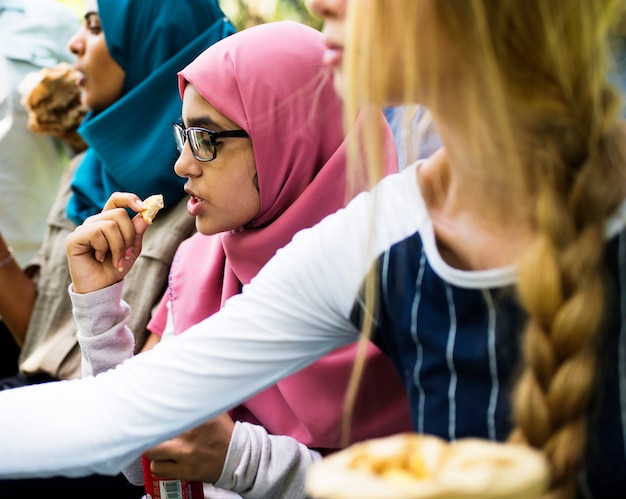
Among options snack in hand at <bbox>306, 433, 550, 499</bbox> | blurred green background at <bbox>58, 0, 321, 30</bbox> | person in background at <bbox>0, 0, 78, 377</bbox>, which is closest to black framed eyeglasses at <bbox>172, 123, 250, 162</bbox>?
snack in hand at <bbox>306, 433, 550, 499</bbox>

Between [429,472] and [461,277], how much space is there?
1.06 ft

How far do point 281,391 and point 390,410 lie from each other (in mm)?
241

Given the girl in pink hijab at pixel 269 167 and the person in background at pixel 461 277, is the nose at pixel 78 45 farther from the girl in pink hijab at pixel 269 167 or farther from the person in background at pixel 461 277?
the person in background at pixel 461 277

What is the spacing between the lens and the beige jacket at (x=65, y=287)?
226cm

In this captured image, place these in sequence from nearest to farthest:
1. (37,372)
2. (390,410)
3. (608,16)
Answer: (608,16) < (390,410) < (37,372)

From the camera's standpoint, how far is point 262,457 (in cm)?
156

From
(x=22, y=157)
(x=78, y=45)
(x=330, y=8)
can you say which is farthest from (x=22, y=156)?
(x=330, y=8)

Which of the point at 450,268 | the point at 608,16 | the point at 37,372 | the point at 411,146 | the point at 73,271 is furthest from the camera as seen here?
the point at 37,372

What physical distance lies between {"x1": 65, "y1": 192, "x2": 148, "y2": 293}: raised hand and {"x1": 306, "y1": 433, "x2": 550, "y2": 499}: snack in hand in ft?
3.13

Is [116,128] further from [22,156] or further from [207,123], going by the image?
[207,123]

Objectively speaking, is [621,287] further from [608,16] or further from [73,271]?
[73,271]

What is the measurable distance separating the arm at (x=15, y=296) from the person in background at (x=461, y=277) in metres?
1.41

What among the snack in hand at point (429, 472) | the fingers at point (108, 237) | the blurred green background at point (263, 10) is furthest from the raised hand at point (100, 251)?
the blurred green background at point (263, 10)

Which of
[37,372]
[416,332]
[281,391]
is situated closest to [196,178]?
[281,391]
